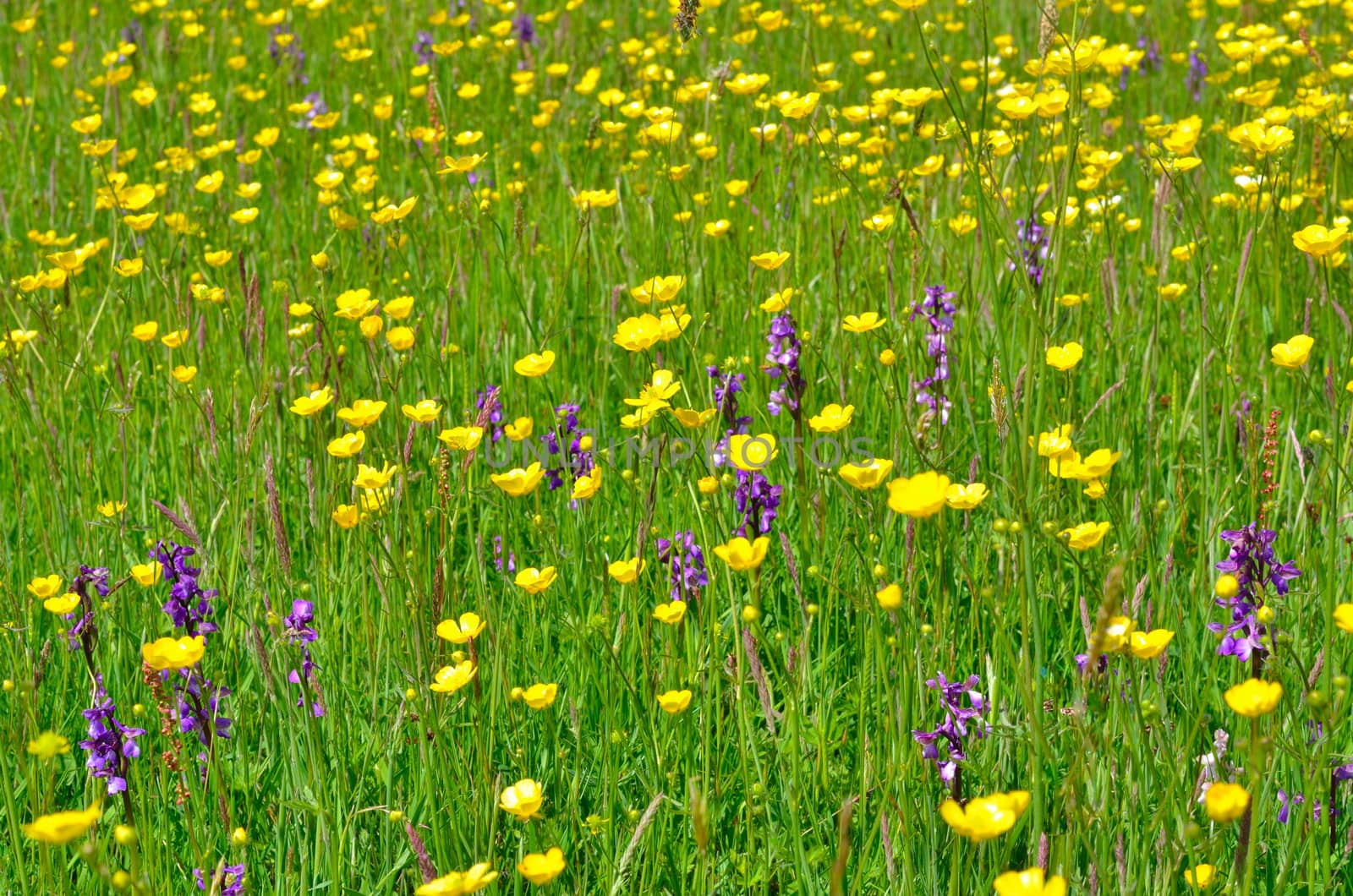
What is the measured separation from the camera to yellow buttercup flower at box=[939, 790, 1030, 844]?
1069mm

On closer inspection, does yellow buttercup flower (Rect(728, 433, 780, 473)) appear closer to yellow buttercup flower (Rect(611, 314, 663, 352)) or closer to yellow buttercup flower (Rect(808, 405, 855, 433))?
yellow buttercup flower (Rect(808, 405, 855, 433))

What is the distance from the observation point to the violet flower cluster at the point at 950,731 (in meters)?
1.57

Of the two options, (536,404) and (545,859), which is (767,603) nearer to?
(536,404)

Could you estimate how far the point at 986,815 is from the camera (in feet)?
3.59

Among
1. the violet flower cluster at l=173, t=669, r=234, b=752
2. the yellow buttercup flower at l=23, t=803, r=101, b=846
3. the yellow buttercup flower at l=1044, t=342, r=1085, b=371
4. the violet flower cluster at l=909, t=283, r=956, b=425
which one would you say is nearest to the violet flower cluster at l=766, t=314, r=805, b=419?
the violet flower cluster at l=909, t=283, r=956, b=425

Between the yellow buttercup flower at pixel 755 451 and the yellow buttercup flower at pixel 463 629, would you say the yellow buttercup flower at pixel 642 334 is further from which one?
the yellow buttercup flower at pixel 463 629

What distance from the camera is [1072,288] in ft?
11.1

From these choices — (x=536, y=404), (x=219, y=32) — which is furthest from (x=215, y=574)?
(x=219, y=32)

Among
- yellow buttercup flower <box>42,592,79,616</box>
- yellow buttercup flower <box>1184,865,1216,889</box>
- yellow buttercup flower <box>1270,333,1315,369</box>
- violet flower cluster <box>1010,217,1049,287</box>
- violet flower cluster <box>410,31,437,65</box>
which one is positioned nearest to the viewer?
yellow buttercup flower <box>1184,865,1216,889</box>

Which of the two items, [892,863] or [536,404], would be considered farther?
[536,404]

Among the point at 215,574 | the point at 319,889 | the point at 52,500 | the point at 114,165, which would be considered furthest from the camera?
the point at 114,165

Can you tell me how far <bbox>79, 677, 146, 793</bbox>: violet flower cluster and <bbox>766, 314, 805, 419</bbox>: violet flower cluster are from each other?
1.31 meters

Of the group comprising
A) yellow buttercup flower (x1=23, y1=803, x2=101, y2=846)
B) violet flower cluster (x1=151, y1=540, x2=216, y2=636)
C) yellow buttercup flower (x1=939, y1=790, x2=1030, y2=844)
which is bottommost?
violet flower cluster (x1=151, y1=540, x2=216, y2=636)

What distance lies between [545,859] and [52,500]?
68.4 inches
